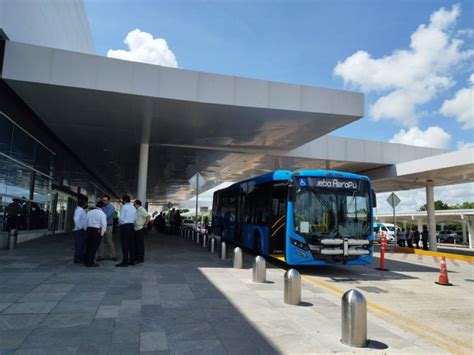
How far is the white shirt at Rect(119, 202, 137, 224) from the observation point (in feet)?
34.7

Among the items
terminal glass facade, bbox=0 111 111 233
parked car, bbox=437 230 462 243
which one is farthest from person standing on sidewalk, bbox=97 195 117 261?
parked car, bbox=437 230 462 243

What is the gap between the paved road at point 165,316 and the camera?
471cm

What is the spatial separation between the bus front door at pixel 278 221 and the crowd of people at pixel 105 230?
4.21 m

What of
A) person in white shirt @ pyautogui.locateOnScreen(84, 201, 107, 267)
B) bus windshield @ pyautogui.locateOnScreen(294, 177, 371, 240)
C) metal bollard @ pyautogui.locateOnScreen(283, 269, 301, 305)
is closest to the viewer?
metal bollard @ pyautogui.locateOnScreen(283, 269, 301, 305)

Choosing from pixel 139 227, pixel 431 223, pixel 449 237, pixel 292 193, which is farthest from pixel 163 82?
pixel 449 237

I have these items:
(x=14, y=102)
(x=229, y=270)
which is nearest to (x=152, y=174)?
(x=14, y=102)

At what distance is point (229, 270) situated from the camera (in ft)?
35.7

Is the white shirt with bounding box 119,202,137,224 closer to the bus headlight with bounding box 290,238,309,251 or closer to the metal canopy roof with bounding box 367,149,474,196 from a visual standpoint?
the bus headlight with bounding box 290,238,309,251

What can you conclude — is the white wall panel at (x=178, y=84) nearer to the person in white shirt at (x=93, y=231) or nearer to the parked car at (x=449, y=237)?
the person in white shirt at (x=93, y=231)

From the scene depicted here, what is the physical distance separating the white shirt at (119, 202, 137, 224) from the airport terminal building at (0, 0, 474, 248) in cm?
398

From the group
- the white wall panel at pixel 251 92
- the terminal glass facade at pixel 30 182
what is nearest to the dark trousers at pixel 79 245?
the terminal glass facade at pixel 30 182

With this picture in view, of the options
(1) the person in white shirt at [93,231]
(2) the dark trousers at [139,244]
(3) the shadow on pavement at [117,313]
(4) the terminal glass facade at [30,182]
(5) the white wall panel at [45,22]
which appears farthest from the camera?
(4) the terminal glass facade at [30,182]

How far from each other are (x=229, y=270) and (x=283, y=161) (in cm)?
1393

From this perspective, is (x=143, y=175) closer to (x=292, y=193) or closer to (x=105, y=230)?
(x=105, y=230)
